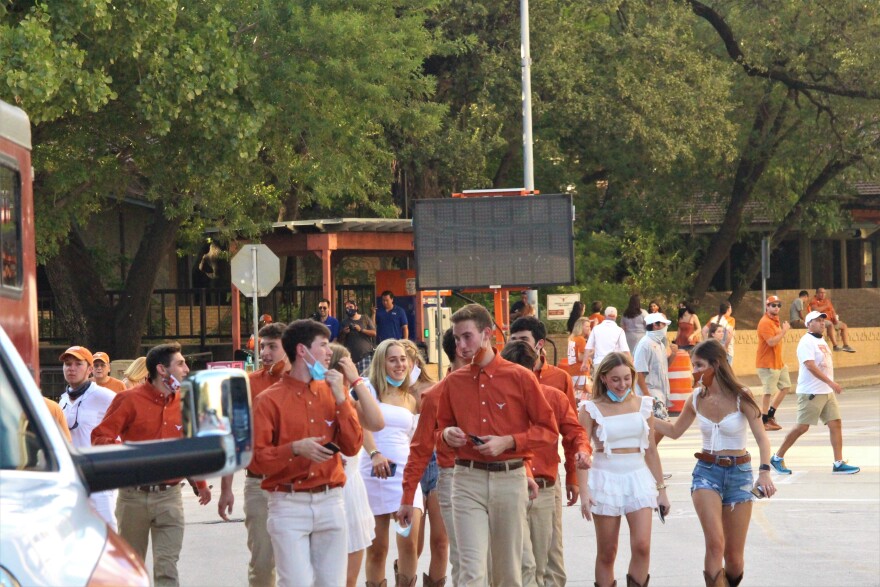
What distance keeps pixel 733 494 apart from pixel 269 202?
19900 millimetres

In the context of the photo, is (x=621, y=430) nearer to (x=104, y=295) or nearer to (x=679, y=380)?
(x=679, y=380)

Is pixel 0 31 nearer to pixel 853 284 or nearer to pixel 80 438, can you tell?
pixel 80 438

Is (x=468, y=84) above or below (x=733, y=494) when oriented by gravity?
above

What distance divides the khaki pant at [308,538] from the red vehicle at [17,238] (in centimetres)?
170

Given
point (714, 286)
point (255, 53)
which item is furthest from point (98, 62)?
point (714, 286)

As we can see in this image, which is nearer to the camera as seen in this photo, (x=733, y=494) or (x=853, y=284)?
(x=733, y=494)

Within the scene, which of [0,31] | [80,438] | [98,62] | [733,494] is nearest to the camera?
[733,494]

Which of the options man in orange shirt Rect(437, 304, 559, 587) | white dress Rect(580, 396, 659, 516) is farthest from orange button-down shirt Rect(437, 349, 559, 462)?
white dress Rect(580, 396, 659, 516)

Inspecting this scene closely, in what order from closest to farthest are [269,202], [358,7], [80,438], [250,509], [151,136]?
[250,509] < [80,438] < [151,136] < [358,7] < [269,202]

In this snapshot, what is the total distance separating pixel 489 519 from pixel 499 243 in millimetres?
13438

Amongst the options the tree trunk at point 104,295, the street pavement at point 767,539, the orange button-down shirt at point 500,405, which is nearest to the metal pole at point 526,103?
the tree trunk at point 104,295

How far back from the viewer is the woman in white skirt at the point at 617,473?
9.19m

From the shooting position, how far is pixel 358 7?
2458 cm

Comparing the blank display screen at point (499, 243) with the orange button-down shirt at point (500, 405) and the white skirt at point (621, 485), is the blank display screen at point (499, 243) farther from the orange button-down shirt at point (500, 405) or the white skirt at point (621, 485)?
the orange button-down shirt at point (500, 405)
